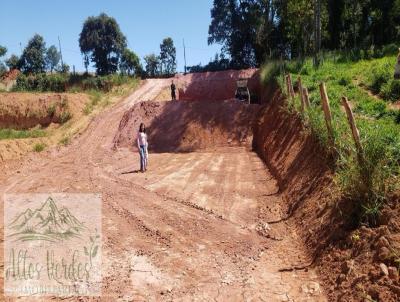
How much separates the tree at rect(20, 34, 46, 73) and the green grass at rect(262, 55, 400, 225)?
44.3 metres

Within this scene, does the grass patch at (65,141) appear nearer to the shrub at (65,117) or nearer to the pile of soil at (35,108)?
the shrub at (65,117)

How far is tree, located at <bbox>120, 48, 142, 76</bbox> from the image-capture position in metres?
49.1

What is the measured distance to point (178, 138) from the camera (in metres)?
21.5

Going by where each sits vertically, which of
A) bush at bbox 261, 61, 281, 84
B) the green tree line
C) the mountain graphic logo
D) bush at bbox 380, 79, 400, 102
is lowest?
the mountain graphic logo

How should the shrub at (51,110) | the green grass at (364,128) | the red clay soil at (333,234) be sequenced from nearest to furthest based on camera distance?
the red clay soil at (333,234)
the green grass at (364,128)
the shrub at (51,110)

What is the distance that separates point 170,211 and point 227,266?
2.94 metres

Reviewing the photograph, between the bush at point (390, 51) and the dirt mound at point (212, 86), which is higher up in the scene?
the bush at point (390, 51)

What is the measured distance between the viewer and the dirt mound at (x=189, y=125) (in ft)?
68.8

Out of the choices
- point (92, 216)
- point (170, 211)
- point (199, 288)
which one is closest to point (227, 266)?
point (199, 288)

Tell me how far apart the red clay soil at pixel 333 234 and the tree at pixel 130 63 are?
133 feet

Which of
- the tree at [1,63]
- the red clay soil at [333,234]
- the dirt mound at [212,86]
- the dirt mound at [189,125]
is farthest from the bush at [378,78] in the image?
the tree at [1,63]

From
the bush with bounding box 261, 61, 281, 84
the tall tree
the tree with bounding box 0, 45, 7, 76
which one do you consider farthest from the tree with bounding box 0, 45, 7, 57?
the bush with bounding box 261, 61, 281, 84

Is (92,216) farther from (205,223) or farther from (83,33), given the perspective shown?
(83,33)

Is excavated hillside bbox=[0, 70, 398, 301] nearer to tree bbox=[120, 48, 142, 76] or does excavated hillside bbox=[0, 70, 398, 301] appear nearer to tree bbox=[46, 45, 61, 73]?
tree bbox=[120, 48, 142, 76]
